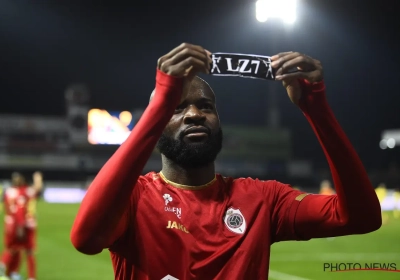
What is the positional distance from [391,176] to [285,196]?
36774 millimetres

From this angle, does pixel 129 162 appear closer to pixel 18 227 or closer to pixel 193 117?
pixel 193 117

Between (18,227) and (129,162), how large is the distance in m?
7.75

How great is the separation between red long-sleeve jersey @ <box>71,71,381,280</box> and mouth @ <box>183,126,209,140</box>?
0.23m

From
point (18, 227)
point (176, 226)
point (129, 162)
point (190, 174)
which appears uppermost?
point (129, 162)

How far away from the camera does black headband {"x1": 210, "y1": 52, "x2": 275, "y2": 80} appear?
6.34 feet

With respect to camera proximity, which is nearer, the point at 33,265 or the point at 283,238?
the point at 283,238

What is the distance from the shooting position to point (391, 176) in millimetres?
36625

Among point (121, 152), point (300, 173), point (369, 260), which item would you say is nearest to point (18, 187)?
point (369, 260)

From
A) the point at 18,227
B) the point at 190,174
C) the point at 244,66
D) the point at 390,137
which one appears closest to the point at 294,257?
the point at 18,227

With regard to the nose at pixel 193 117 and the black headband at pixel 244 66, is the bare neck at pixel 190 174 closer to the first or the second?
the nose at pixel 193 117

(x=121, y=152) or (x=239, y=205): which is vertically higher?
(x=121, y=152)

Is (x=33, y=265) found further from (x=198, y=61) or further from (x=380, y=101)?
(x=380, y=101)

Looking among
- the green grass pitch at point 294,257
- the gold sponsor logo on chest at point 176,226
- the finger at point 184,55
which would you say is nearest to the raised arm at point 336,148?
the finger at point 184,55

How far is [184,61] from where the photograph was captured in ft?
5.86
